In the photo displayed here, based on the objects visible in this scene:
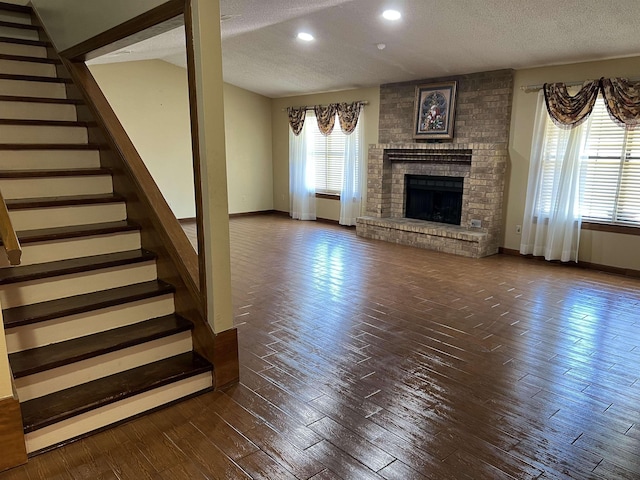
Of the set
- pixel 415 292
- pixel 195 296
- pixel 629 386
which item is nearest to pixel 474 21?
pixel 415 292

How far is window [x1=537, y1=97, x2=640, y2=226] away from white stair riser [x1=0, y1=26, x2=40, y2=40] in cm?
574

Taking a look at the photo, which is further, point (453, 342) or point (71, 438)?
point (453, 342)


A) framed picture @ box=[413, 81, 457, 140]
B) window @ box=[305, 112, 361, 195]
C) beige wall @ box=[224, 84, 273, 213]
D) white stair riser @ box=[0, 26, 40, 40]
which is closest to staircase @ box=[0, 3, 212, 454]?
white stair riser @ box=[0, 26, 40, 40]

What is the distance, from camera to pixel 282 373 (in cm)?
274

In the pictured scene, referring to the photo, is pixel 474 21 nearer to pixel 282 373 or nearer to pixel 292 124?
pixel 282 373

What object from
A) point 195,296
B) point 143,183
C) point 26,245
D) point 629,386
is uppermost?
point 143,183

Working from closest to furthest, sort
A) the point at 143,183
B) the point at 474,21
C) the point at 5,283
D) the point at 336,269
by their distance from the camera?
1. the point at 5,283
2. the point at 143,183
3. the point at 474,21
4. the point at 336,269

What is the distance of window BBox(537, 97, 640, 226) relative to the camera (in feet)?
16.2

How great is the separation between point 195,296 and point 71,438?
89 cm

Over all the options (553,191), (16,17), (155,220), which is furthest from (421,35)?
(16,17)

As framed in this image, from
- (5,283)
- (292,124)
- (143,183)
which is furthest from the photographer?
(292,124)

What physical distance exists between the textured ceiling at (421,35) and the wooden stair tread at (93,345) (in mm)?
3191

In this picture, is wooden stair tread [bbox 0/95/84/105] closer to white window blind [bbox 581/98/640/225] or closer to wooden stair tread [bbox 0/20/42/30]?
wooden stair tread [bbox 0/20/42/30]

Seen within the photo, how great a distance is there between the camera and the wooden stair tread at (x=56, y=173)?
296 centimetres
